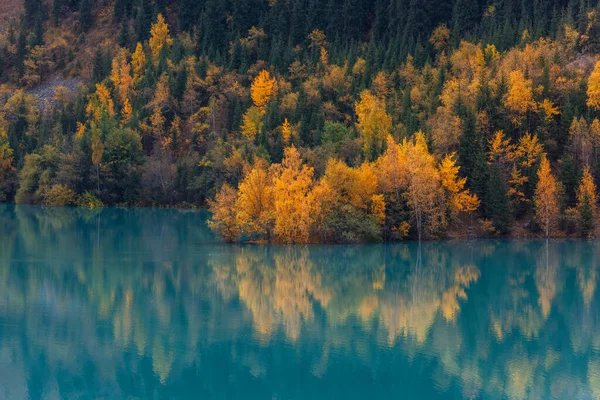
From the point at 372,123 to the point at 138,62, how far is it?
76.6m

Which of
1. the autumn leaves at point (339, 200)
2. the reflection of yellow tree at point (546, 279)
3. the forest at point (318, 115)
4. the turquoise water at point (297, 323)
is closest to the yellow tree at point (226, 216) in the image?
the autumn leaves at point (339, 200)

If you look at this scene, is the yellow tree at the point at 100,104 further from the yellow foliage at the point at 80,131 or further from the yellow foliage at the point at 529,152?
the yellow foliage at the point at 529,152

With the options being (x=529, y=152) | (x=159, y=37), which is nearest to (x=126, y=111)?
(x=159, y=37)

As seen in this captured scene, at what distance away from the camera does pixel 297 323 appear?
43062mm

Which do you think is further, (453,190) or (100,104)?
(100,104)

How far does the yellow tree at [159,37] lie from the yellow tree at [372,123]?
66203 mm

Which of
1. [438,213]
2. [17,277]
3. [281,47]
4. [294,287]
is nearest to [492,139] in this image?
[438,213]

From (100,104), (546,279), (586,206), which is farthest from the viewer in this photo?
(100,104)

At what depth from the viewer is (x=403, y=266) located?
65.2 m

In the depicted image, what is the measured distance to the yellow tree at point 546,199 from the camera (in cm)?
8362

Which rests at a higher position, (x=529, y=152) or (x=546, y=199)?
(x=529, y=152)

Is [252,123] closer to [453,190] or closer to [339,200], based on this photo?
[453,190]

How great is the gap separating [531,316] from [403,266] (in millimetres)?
19208

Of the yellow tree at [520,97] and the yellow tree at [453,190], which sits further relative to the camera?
the yellow tree at [520,97]
